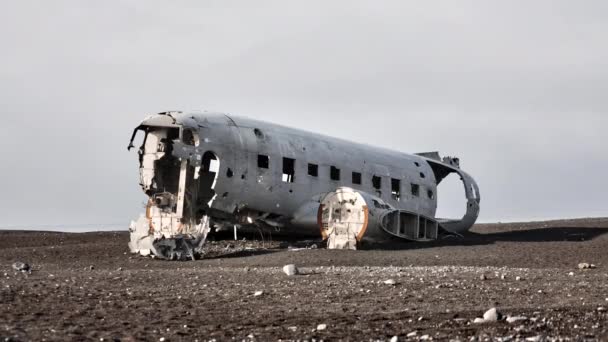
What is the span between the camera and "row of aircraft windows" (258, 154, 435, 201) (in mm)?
29047

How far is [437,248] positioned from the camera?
27094 millimetres

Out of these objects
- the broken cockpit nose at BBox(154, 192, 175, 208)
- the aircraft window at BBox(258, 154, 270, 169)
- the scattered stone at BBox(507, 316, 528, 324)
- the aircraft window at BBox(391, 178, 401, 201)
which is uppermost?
the aircraft window at BBox(258, 154, 270, 169)

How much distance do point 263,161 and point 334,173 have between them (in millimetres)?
3535

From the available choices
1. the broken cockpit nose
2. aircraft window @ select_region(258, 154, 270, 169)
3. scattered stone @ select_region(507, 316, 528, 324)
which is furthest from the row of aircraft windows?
scattered stone @ select_region(507, 316, 528, 324)

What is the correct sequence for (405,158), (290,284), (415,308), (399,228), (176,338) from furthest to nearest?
(405,158)
(399,228)
(290,284)
(415,308)
(176,338)

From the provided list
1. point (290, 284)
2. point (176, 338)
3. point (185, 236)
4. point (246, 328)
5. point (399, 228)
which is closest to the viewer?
point (176, 338)

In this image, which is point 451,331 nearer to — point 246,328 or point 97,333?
point 246,328

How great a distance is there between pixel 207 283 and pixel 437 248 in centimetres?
1143

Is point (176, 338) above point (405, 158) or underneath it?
underneath

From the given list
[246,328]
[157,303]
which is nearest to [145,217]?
[157,303]

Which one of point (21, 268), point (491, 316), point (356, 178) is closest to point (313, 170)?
point (356, 178)

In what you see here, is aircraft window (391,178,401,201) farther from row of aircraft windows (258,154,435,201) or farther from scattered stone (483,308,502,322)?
scattered stone (483,308,502,322)

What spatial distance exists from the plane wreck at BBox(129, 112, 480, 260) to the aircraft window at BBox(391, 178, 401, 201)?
7.53 ft

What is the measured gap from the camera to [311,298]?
14.4 m
